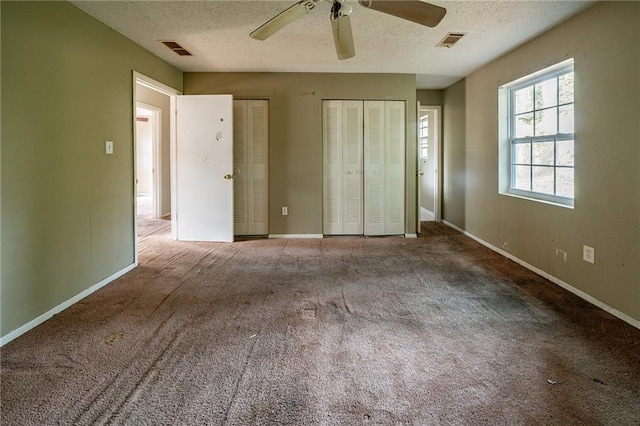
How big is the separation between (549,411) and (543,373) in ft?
1.11

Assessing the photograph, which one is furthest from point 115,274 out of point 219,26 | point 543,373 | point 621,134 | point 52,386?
point 621,134

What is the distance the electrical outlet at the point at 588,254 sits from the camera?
3.05m

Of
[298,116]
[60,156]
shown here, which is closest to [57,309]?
[60,156]

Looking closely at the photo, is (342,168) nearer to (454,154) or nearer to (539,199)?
(454,154)

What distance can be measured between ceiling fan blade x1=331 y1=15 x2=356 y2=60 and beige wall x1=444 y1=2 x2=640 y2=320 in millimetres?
1840

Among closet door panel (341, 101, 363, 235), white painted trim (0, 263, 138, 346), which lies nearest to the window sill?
closet door panel (341, 101, 363, 235)

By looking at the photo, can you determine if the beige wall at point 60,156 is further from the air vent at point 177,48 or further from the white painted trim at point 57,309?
the air vent at point 177,48

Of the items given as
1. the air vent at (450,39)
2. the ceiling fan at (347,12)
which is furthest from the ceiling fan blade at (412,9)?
the air vent at (450,39)

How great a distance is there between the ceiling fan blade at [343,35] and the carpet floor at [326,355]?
6.27 ft

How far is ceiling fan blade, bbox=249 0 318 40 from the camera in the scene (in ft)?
7.92

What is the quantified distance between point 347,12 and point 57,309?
9.42 ft

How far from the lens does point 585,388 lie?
185 cm

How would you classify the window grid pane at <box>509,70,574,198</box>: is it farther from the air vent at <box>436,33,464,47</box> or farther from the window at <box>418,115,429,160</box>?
the window at <box>418,115,429,160</box>

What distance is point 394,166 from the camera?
5.70 metres
